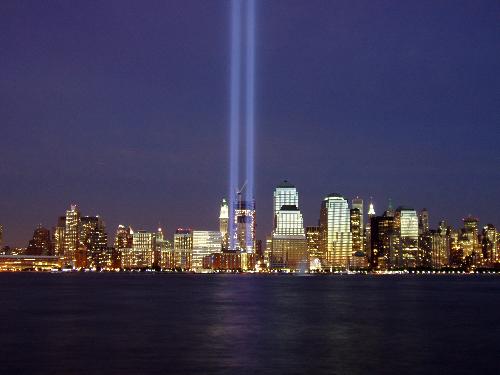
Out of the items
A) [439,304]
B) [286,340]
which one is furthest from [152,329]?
[439,304]

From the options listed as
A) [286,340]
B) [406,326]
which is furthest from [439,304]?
[286,340]

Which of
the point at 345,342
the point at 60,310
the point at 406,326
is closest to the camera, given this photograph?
the point at 345,342

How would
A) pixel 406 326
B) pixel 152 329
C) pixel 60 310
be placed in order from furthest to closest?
pixel 60 310, pixel 406 326, pixel 152 329

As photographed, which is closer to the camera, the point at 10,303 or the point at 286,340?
the point at 286,340

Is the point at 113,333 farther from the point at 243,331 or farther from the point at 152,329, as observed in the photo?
the point at 243,331

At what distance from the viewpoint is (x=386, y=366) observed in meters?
50.0

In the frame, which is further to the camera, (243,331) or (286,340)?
(243,331)

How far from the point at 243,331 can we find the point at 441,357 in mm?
20160

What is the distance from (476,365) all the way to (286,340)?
53.0 ft

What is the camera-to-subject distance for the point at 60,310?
313 ft

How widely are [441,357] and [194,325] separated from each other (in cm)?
2774

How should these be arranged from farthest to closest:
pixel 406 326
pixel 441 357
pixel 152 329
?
pixel 406 326, pixel 152 329, pixel 441 357

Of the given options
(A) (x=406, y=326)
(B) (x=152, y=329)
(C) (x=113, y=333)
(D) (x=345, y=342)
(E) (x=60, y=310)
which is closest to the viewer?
(D) (x=345, y=342)

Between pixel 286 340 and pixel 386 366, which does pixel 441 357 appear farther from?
pixel 286 340
